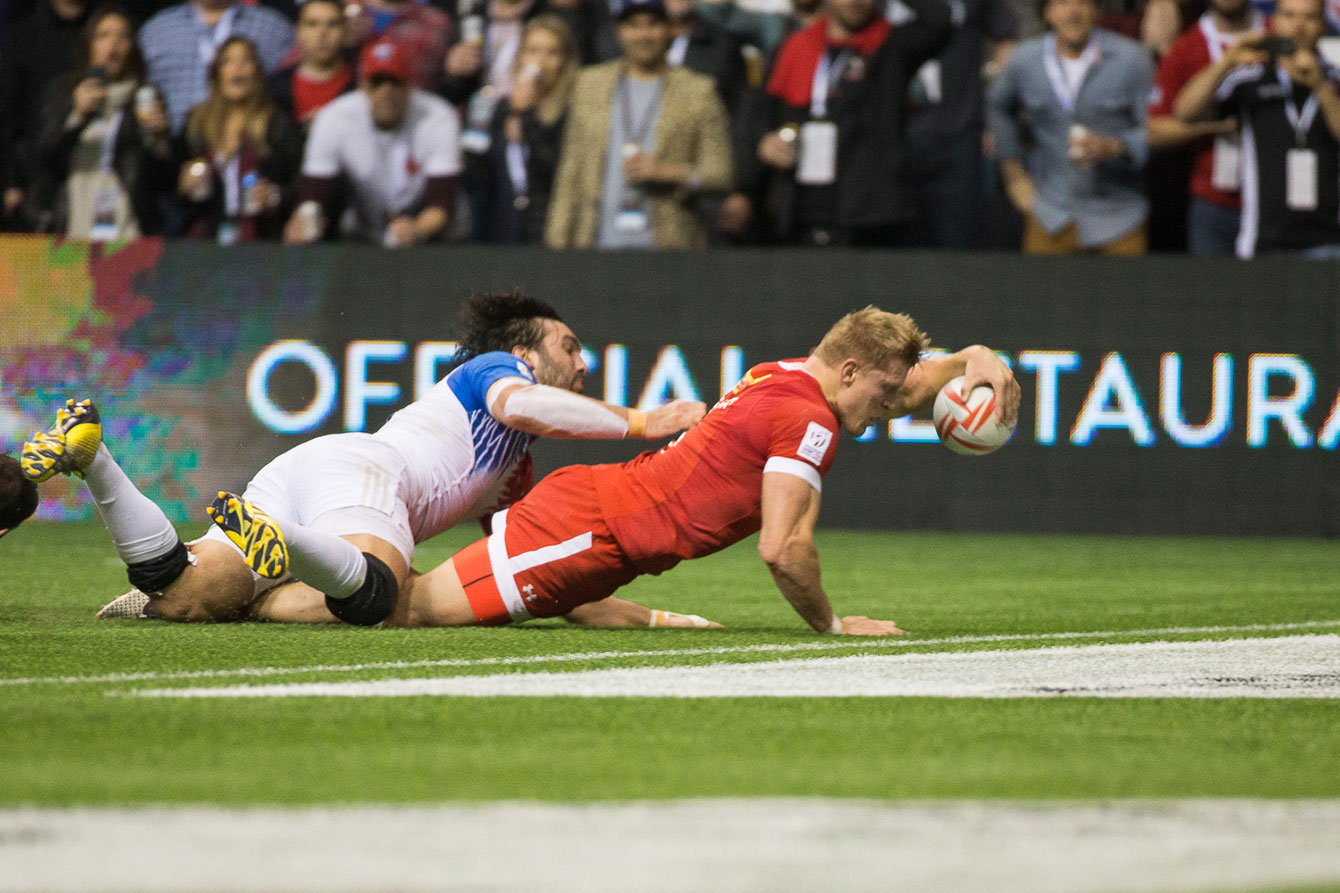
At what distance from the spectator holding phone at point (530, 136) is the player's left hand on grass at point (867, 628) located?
19.3 feet

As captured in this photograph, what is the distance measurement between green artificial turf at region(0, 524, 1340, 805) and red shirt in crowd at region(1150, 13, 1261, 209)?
5216 millimetres

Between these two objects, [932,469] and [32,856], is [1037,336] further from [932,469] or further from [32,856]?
[32,856]

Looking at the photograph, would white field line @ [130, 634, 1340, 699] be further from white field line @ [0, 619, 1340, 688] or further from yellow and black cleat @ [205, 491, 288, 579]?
yellow and black cleat @ [205, 491, 288, 579]

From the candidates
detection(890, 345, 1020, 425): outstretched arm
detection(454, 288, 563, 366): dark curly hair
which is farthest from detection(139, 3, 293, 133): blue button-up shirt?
detection(890, 345, 1020, 425): outstretched arm

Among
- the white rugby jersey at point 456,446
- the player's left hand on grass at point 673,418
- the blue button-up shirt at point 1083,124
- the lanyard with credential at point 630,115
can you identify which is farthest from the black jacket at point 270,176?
the player's left hand on grass at point 673,418

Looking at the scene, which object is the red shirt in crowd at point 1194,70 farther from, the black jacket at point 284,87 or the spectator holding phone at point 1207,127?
the black jacket at point 284,87

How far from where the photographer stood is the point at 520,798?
9.98ft

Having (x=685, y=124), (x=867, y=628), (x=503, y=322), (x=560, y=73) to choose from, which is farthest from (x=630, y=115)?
(x=867, y=628)

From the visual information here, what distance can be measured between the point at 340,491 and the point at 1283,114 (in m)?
6.84

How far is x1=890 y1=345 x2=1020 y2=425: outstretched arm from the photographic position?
5.71m

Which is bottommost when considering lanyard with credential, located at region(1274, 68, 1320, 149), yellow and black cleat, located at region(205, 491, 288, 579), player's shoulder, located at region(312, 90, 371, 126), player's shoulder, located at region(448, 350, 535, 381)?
yellow and black cleat, located at region(205, 491, 288, 579)

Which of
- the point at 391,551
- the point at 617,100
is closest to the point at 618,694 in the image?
the point at 391,551

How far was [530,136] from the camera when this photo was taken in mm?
11016

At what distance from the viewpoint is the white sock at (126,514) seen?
5301mm
